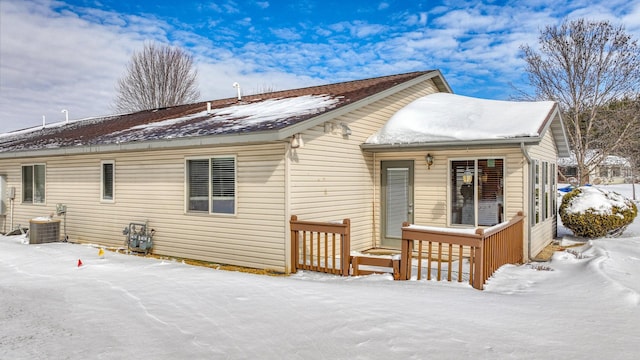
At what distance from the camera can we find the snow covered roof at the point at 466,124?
27.4ft

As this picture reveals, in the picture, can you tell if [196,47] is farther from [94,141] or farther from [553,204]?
[553,204]

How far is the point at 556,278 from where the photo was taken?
6562 mm

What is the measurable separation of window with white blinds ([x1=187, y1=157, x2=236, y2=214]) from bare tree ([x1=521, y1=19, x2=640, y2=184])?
19155 mm

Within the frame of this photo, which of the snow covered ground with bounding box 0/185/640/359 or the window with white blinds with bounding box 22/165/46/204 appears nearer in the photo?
the snow covered ground with bounding box 0/185/640/359

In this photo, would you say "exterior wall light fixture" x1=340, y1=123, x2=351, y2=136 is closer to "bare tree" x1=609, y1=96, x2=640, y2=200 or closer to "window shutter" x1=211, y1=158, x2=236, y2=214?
"window shutter" x1=211, y1=158, x2=236, y2=214

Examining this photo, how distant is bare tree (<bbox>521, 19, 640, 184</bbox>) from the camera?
20531 millimetres

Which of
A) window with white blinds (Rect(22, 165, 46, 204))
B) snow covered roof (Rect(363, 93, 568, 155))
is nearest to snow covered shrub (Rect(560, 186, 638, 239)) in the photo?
snow covered roof (Rect(363, 93, 568, 155))

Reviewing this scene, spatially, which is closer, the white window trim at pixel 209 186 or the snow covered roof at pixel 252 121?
the snow covered roof at pixel 252 121

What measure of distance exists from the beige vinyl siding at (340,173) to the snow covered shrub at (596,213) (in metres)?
5.54

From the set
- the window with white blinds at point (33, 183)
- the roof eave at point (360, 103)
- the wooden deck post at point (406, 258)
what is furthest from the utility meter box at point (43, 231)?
the wooden deck post at point (406, 258)

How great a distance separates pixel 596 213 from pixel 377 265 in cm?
763

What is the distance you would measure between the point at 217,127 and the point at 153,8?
13214mm

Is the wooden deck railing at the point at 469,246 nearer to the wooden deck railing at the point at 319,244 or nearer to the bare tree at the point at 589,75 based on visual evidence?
the wooden deck railing at the point at 319,244

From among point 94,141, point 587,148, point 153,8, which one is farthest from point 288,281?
point 587,148
